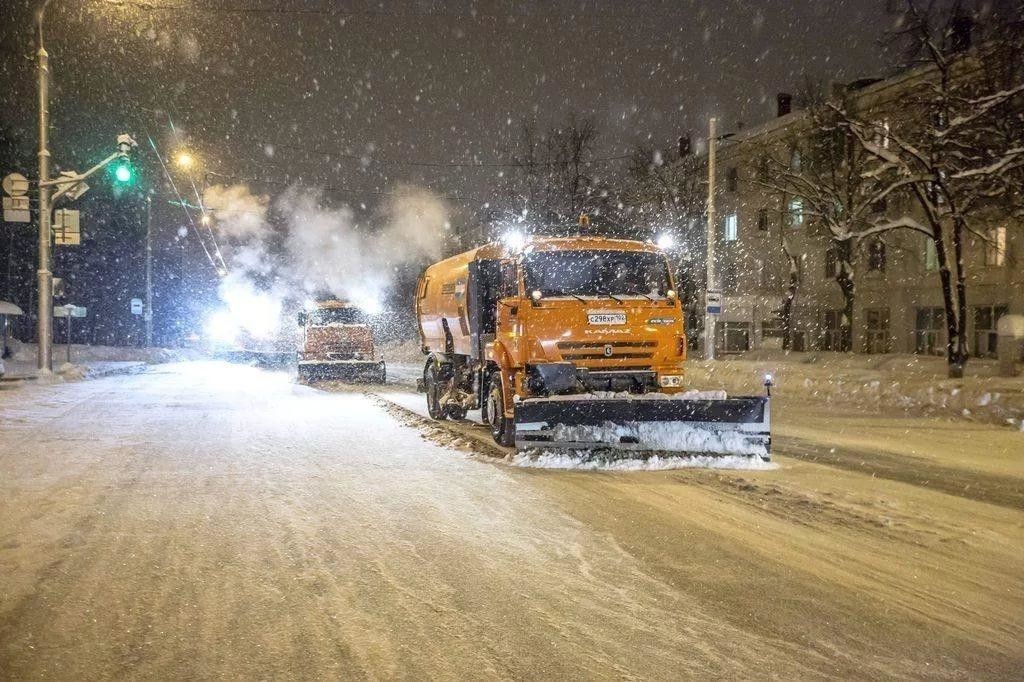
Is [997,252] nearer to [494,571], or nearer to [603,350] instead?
[603,350]

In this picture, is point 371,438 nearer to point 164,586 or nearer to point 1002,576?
point 164,586

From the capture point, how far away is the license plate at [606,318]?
1044cm

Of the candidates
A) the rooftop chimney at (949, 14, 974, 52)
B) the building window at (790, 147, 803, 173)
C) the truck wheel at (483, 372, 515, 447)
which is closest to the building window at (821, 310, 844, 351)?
the building window at (790, 147, 803, 173)

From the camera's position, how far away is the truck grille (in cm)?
1031

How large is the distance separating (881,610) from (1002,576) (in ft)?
4.06

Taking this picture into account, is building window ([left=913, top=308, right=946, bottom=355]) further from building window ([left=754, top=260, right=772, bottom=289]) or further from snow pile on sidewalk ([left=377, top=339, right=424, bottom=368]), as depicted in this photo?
snow pile on sidewalk ([left=377, top=339, right=424, bottom=368])

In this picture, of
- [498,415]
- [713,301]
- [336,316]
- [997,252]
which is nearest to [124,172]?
[336,316]

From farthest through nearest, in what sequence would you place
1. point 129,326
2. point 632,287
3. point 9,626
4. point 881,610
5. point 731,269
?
1. point 129,326
2. point 731,269
3. point 632,287
4. point 881,610
5. point 9,626

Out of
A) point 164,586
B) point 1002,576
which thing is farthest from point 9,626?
point 1002,576

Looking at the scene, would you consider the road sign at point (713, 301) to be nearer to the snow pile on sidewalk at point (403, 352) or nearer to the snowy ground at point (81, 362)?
the snowy ground at point (81, 362)

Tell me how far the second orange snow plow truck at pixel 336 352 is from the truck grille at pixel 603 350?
1605 cm

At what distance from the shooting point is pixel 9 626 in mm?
4473

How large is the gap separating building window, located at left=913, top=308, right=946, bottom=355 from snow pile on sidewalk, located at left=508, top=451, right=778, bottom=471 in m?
30.8

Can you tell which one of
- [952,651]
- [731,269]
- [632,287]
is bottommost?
[952,651]
